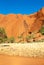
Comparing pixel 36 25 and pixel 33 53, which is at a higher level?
pixel 36 25

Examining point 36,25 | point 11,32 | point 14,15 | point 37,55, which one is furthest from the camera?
point 14,15

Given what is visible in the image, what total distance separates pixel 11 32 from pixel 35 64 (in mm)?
59417

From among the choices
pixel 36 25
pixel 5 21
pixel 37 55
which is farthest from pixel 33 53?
Answer: pixel 5 21

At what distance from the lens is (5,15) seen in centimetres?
7919

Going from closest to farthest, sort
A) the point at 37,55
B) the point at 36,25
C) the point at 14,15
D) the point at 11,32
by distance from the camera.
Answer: the point at 37,55, the point at 36,25, the point at 11,32, the point at 14,15

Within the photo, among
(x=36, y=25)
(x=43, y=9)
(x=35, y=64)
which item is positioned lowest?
(x=35, y=64)

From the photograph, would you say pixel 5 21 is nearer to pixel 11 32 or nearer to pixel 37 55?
pixel 11 32

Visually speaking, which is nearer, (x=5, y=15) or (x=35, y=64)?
(x=35, y=64)

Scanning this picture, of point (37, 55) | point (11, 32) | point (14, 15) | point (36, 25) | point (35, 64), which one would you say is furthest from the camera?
point (14, 15)

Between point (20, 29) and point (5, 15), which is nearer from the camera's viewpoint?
point (20, 29)

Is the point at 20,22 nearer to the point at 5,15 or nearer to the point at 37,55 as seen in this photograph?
the point at 5,15

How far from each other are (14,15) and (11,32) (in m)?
8.82

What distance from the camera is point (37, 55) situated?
699 inches

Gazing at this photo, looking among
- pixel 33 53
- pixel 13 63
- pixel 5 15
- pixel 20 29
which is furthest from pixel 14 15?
pixel 13 63
